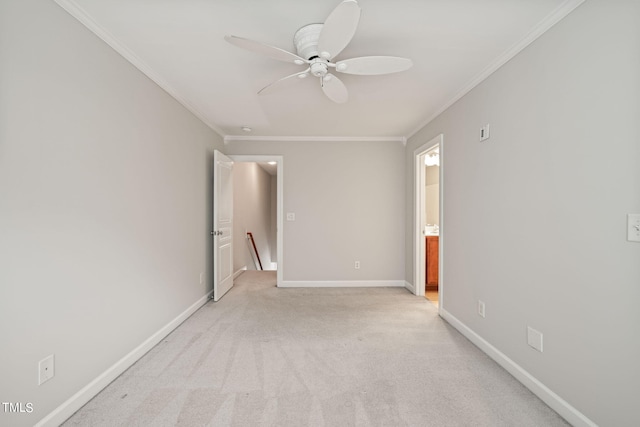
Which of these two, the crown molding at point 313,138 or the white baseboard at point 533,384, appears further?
the crown molding at point 313,138

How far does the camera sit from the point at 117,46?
7.15 feet

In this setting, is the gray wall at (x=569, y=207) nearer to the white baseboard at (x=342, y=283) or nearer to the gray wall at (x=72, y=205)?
the white baseboard at (x=342, y=283)

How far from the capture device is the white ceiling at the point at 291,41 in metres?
1.81

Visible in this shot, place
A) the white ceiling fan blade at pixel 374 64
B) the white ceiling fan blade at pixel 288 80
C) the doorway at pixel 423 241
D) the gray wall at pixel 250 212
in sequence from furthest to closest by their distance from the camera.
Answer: the gray wall at pixel 250 212 < the doorway at pixel 423 241 < the white ceiling fan blade at pixel 288 80 < the white ceiling fan blade at pixel 374 64

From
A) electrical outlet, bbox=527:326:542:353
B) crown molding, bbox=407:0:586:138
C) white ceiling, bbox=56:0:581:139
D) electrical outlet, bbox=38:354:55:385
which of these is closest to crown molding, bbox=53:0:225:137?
white ceiling, bbox=56:0:581:139

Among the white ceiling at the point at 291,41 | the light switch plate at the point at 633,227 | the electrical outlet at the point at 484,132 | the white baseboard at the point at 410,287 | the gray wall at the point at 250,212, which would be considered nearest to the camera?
the light switch plate at the point at 633,227

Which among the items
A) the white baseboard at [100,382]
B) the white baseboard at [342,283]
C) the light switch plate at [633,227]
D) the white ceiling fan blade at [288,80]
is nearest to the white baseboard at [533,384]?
the light switch plate at [633,227]

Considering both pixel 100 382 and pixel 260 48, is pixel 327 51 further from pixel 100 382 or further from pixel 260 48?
pixel 100 382

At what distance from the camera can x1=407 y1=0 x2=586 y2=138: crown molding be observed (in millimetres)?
1775

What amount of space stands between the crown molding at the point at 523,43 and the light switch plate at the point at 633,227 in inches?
46.8

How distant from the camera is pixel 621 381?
1.47 m

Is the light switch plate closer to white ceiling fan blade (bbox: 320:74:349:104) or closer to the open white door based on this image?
white ceiling fan blade (bbox: 320:74:349:104)

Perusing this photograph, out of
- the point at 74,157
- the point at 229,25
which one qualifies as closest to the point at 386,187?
the point at 229,25

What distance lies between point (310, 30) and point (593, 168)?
1742mm
